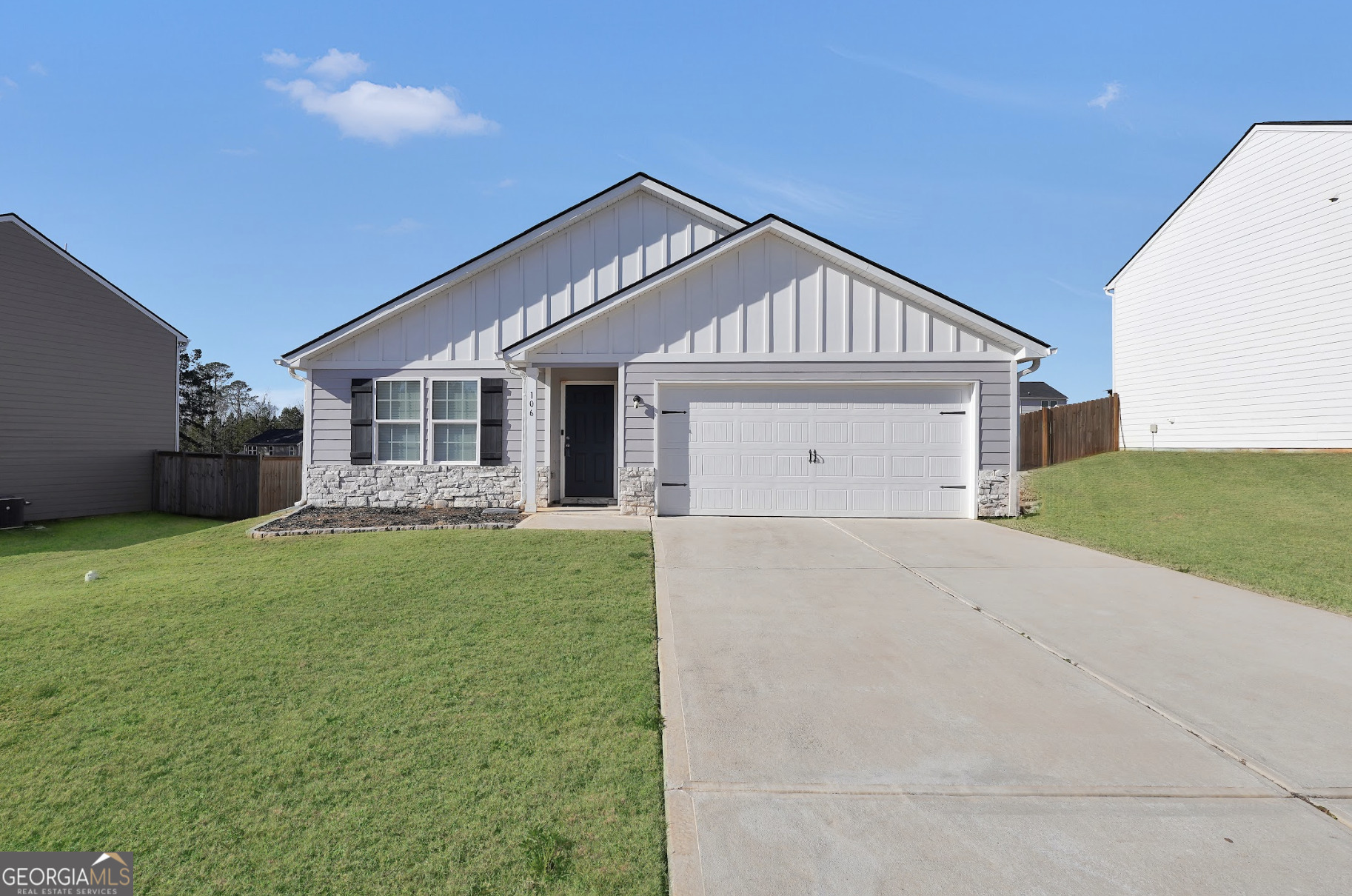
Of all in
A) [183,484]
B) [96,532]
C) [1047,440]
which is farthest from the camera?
[1047,440]

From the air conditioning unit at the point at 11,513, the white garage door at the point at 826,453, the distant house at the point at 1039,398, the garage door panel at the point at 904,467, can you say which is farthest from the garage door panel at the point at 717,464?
the distant house at the point at 1039,398

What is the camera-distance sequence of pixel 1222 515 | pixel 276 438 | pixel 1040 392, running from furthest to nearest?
pixel 1040 392
pixel 276 438
pixel 1222 515

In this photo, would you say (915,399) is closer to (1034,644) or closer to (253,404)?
(1034,644)

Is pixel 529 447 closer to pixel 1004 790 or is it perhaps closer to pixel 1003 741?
pixel 1003 741

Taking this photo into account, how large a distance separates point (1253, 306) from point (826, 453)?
14.7m

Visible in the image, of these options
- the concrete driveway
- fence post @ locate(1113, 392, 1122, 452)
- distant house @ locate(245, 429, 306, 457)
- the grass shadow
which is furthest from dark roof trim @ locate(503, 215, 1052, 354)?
distant house @ locate(245, 429, 306, 457)

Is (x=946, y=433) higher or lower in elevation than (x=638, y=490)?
higher

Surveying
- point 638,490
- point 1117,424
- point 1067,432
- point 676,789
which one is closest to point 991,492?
point 638,490

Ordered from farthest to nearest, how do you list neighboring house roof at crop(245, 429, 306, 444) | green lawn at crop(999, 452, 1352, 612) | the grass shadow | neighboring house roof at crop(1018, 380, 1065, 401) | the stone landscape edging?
neighboring house roof at crop(1018, 380, 1065, 401), neighboring house roof at crop(245, 429, 306, 444), the grass shadow, the stone landscape edging, green lawn at crop(999, 452, 1352, 612)

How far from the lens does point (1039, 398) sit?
39438 millimetres

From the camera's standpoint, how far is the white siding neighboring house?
15.0 m

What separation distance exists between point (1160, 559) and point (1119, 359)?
17.1m

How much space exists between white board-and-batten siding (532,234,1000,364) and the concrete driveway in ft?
18.0

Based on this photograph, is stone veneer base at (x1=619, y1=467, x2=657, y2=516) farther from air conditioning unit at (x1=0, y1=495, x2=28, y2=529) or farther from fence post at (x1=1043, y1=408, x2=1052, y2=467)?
fence post at (x1=1043, y1=408, x2=1052, y2=467)
